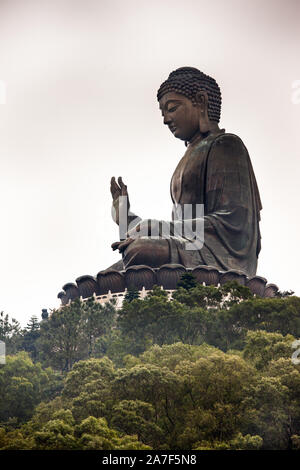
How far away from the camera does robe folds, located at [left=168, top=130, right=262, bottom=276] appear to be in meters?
29.7

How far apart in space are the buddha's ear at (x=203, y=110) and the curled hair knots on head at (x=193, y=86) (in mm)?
101

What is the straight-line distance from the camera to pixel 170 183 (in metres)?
32.3

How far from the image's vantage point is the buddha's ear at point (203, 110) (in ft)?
102

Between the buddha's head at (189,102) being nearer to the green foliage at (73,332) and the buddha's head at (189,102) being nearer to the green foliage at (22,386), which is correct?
the green foliage at (73,332)

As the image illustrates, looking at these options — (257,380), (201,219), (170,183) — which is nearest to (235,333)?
(257,380)

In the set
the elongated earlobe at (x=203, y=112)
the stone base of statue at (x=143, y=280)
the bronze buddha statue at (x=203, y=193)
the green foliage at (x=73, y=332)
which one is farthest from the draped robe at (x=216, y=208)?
the green foliage at (x=73, y=332)

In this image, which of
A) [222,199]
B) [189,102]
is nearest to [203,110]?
[189,102]

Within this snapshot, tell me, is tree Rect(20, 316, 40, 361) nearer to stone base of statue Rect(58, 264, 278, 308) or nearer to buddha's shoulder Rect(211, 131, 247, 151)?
stone base of statue Rect(58, 264, 278, 308)

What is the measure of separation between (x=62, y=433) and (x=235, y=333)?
7.47 meters

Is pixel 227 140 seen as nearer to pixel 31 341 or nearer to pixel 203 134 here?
pixel 203 134
